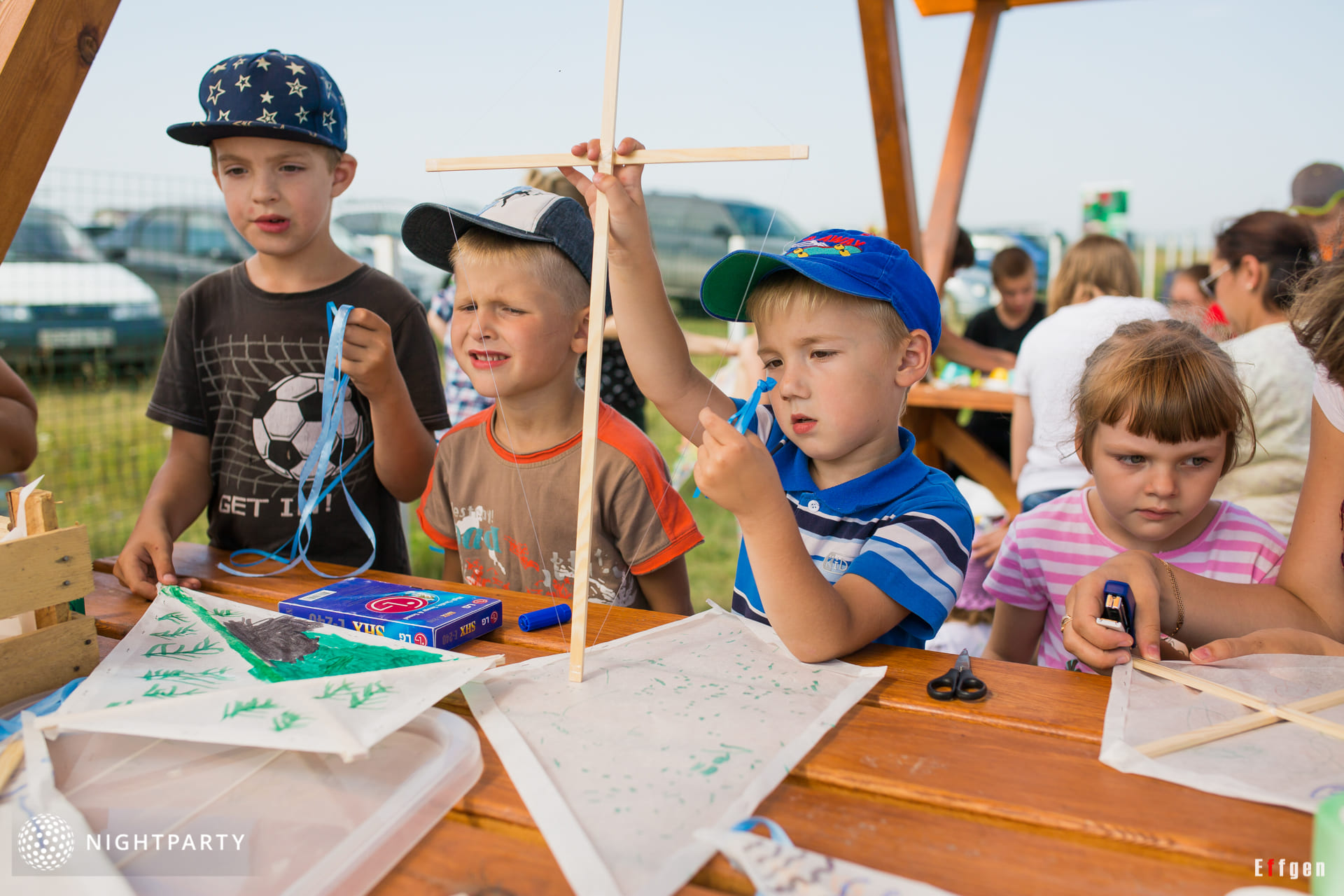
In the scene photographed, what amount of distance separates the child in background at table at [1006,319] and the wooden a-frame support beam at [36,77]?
13.5 ft

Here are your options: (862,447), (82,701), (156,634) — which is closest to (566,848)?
(82,701)

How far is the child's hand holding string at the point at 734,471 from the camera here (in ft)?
3.05

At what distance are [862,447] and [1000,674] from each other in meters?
0.42

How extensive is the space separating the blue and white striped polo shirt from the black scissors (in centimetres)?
15

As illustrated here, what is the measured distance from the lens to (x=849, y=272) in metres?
1.24

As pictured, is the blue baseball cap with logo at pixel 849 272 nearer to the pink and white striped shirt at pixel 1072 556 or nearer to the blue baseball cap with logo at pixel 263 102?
the pink and white striped shirt at pixel 1072 556

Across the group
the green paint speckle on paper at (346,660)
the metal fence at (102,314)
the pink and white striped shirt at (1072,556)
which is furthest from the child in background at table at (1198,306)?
the metal fence at (102,314)

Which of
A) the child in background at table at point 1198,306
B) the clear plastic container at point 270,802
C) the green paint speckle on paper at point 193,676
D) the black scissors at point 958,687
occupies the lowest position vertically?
the green paint speckle on paper at point 193,676

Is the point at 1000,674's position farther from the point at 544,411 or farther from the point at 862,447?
the point at 544,411

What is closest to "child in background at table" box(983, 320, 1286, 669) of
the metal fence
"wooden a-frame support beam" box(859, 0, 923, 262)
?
"wooden a-frame support beam" box(859, 0, 923, 262)

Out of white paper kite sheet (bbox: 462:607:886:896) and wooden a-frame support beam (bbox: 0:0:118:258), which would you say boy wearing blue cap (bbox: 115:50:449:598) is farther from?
white paper kite sheet (bbox: 462:607:886:896)

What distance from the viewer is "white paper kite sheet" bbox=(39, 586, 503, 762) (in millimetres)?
756

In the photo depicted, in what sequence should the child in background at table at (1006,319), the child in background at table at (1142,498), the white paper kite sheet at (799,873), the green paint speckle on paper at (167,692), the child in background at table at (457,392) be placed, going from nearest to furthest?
the white paper kite sheet at (799,873)
the green paint speckle on paper at (167,692)
the child in background at table at (1142,498)
the child in background at table at (457,392)
the child in background at table at (1006,319)

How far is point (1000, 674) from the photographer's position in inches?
40.2
